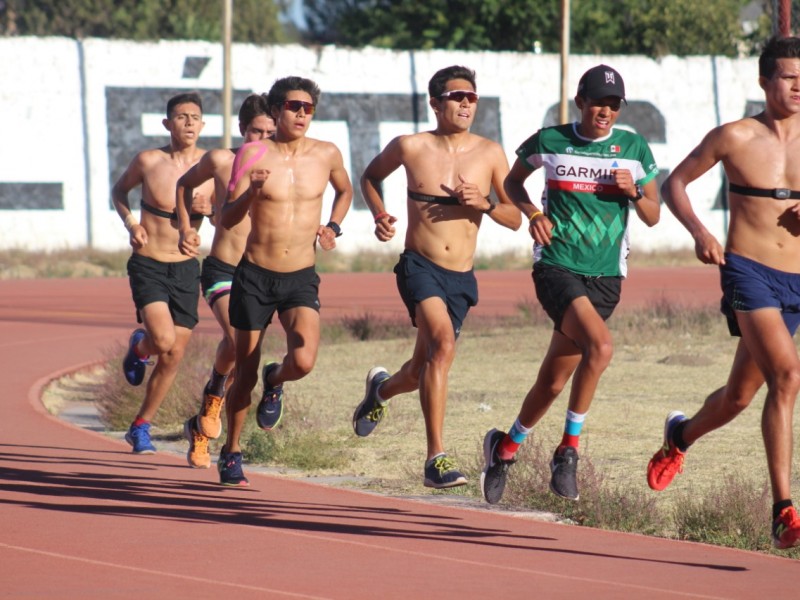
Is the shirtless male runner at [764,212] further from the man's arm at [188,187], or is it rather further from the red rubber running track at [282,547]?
the man's arm at [188,187]

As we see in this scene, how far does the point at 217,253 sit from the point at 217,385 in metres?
1.00

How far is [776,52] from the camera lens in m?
8.01

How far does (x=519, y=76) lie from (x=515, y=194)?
2914 centimetres

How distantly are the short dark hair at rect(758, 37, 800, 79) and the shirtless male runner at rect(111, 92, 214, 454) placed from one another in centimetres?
480

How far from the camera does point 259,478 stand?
1065 cm

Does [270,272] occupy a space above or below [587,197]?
below

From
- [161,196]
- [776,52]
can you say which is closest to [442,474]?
[776,52]

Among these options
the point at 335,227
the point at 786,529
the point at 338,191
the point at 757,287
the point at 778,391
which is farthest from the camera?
the point at 338,191

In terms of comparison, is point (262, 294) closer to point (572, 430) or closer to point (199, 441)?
point (199, 441)

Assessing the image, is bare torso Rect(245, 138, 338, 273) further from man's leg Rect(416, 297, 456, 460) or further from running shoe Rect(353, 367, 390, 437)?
running shoe Rect(353, 367, 390, 437)

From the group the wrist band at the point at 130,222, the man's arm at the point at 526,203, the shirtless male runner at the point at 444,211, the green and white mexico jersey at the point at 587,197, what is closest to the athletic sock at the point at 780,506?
the green and white mexico jersey at the point at 587,197

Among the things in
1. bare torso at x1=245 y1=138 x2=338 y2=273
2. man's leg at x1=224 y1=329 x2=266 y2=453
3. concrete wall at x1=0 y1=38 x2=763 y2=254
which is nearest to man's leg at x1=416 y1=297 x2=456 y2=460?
bare torso at x1=245 y1=138 x2=338 y2=273

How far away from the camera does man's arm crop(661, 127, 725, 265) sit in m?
7.87

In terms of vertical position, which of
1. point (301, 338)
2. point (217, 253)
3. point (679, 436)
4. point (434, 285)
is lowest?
point (679, 436)
